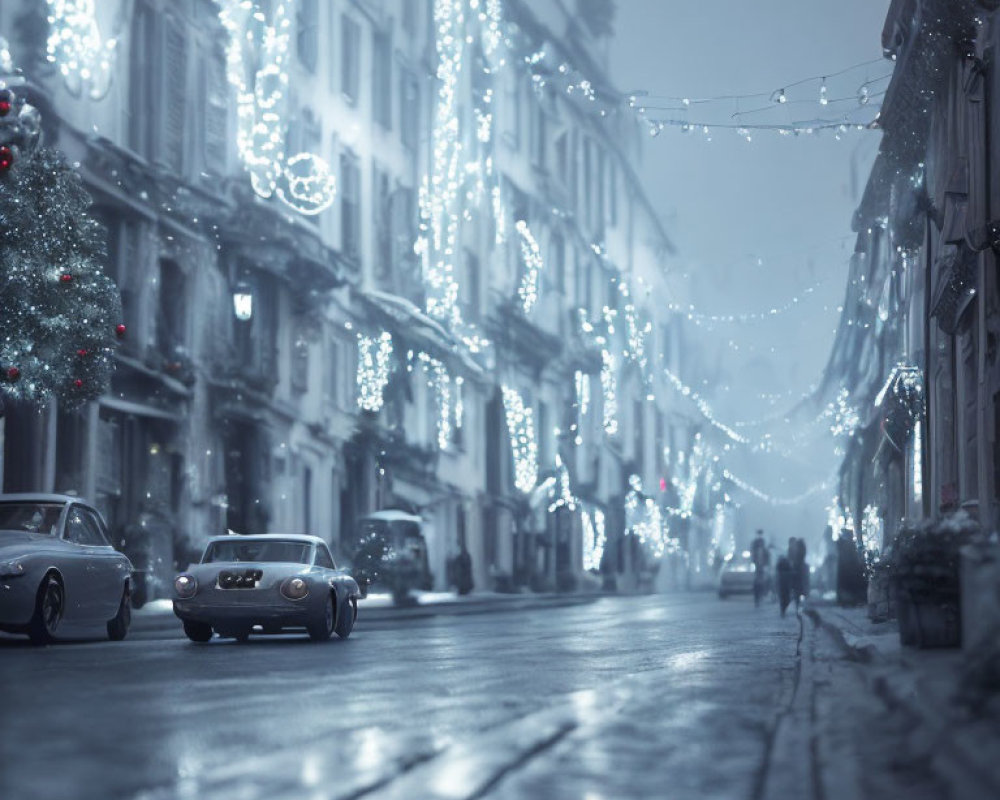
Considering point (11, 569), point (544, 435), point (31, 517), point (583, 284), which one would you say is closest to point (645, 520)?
point (583, 284)

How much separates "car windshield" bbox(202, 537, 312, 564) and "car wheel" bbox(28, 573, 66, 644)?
3084 mm

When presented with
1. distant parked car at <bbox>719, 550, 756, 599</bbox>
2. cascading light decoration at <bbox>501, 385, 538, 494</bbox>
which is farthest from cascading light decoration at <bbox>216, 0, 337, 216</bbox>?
distant parked car at <bbox>719, 550, 756, 599</bbox>

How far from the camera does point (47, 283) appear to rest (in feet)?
66.3

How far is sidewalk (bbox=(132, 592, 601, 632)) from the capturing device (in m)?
26.2

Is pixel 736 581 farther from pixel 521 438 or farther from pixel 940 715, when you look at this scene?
pixel 940 715

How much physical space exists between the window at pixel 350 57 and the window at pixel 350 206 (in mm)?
1585

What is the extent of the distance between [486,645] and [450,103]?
1452 inches

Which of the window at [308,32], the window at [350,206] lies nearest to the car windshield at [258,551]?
the window at [308,32]

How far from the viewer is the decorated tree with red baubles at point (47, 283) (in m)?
19.8

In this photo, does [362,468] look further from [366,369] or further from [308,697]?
[308,697]

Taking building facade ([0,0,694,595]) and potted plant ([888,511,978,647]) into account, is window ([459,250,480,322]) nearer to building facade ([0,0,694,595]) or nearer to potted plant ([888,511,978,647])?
building facade ([0,0,694,595])

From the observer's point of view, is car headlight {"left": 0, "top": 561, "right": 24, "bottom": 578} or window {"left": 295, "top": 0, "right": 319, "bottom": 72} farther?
window {"left": 295, "top": 0, "right": 319, "bottom": 72}

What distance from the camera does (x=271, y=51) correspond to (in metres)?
40.4

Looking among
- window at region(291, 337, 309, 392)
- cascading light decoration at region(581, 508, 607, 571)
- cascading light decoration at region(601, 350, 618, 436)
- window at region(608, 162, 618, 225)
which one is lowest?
cascading light decoration at region(581, 508, 607, 571)
